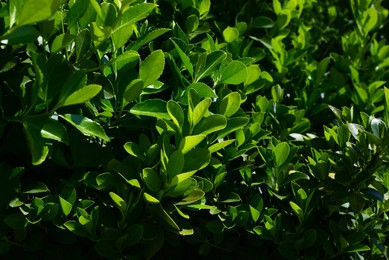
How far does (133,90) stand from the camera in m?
1.86

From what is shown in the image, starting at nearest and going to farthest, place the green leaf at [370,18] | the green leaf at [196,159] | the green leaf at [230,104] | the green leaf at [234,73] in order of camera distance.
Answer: the green leaf at [196,159], the green leaf at [230,104], the green leaf at [234,73], the green leaf at [370,18]

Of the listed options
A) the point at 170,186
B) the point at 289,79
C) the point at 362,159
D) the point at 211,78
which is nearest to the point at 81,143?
the point at 170,186

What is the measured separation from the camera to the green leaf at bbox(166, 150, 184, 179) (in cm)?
177

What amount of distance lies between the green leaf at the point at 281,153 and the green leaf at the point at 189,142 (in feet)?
1.64

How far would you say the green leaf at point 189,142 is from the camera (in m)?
1.77

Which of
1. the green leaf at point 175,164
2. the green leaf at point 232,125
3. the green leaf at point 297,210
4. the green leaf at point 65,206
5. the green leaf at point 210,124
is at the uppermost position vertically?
the green leaf at point 210,124

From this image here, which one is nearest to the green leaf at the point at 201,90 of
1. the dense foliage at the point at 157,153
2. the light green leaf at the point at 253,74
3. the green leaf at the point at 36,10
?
the dense foliage at the point at 157,153

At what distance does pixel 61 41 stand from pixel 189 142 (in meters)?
0.50

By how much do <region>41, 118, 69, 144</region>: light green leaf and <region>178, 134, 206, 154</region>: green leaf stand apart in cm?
37

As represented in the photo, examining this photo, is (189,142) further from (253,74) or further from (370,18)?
(370,18)

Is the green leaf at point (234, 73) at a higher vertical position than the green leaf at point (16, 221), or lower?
higher

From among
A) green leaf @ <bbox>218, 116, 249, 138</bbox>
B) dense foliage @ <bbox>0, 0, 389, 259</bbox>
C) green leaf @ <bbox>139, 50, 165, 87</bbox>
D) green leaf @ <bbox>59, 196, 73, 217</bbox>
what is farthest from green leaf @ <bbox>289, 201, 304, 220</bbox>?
green leaf @ <bbox>59, 196, 73, 217</bbox>

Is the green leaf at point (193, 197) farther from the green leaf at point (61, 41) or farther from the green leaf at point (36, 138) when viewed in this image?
the green leaf at point (61, 41)

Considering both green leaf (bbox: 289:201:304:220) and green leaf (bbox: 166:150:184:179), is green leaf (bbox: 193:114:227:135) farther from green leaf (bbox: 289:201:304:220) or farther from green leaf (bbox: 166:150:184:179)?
green leaf (bbox: 289:201:304:220)
